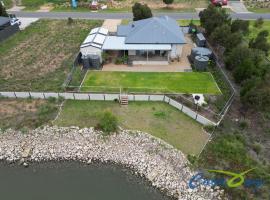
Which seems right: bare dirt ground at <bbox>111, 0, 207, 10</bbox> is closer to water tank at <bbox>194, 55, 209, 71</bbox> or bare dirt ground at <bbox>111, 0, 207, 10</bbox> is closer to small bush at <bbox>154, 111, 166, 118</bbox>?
water tank at <bbox>194, 55, 209, 71</bbox>


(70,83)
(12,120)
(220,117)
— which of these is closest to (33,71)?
(70,83)

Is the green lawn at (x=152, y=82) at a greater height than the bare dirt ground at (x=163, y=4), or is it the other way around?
the bare dirt ground at (x=163, y=4)

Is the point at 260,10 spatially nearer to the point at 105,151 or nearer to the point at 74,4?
the point at 74,4

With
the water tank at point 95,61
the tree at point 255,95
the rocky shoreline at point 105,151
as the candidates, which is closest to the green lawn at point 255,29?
the tree at point 255,95

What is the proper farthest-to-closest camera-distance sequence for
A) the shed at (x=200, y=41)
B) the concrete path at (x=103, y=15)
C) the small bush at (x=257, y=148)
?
the concrete path at (x=103, y=15) < the shed at (x=200, y=41) < the small bush at (x=257, y=148)

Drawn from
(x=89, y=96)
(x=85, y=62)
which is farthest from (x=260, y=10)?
(x=89, y=96)

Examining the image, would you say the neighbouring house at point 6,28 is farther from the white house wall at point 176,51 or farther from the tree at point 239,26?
the tree at point 239,26
